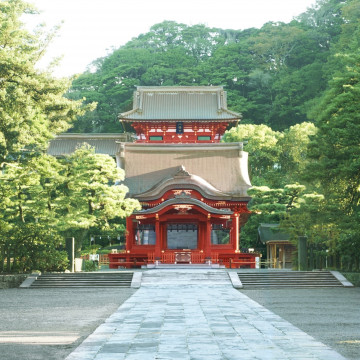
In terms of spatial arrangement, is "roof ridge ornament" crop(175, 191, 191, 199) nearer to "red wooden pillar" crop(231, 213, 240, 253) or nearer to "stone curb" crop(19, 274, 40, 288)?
"red wooden pillar" crop(231, 213, 240, 253)

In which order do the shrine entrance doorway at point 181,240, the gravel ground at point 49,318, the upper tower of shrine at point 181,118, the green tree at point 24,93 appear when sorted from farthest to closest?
the upper tower of shrine at point 181,118, the shrine entrance doorway at point 181,240, the green tree at point 24,93, the gravel ground at point 49,318

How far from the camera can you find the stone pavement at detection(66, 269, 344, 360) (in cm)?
770

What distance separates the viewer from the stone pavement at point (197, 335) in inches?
303

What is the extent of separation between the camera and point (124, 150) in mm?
36688

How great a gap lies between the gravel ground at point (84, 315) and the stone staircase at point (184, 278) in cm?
210

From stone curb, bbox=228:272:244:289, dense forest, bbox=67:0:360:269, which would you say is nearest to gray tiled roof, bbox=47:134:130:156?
dense forest, bbox=67:0:360:269

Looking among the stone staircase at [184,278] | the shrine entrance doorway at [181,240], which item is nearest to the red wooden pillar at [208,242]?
the shrine entrance doorway at [181,240]

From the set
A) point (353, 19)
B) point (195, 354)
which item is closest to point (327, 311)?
point (195, 354)

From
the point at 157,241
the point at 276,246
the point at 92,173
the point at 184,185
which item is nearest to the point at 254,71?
the point at 276,246

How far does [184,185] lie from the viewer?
1242 inches

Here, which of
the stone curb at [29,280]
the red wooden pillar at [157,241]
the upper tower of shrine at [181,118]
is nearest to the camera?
the stone curb at [29,280]

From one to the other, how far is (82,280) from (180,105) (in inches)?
1029

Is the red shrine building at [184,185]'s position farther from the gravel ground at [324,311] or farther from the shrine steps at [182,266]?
the gravel ground at [324,311]

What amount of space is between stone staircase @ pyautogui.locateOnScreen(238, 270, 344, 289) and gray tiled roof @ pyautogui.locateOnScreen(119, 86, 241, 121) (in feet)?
73.3
